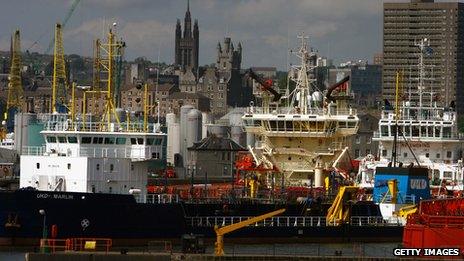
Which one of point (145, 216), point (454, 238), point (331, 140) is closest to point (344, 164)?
point (331, 140)

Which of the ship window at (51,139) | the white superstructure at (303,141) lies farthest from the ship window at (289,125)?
the ship window at (51,139)

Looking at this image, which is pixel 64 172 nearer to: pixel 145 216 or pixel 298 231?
pixel 145 216

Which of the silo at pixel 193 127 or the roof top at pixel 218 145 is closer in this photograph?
the roof top at pixel 218 145

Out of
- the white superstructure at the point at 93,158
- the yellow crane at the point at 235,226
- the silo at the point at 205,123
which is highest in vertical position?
the silo at the point at 205,123

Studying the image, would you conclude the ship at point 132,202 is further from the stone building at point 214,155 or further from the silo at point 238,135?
the silo at point 238,135

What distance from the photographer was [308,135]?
82.2m

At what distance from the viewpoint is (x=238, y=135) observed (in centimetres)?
15425

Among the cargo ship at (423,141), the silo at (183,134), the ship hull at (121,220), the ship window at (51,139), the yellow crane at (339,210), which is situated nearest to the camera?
the ship hull at (121,220)

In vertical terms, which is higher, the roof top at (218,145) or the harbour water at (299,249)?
the roof top at (218,145)

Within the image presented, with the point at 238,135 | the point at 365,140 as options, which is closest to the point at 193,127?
the point at 238,135

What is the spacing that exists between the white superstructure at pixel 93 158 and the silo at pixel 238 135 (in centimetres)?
7841

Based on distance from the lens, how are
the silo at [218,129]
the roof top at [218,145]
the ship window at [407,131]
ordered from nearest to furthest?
the ship window at [407,131] → the roof top at [218,145] → the silo at [218,129]

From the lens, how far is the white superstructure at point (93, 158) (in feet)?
228

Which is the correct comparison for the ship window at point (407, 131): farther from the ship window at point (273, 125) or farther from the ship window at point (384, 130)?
the ship window at point (273, 125)
